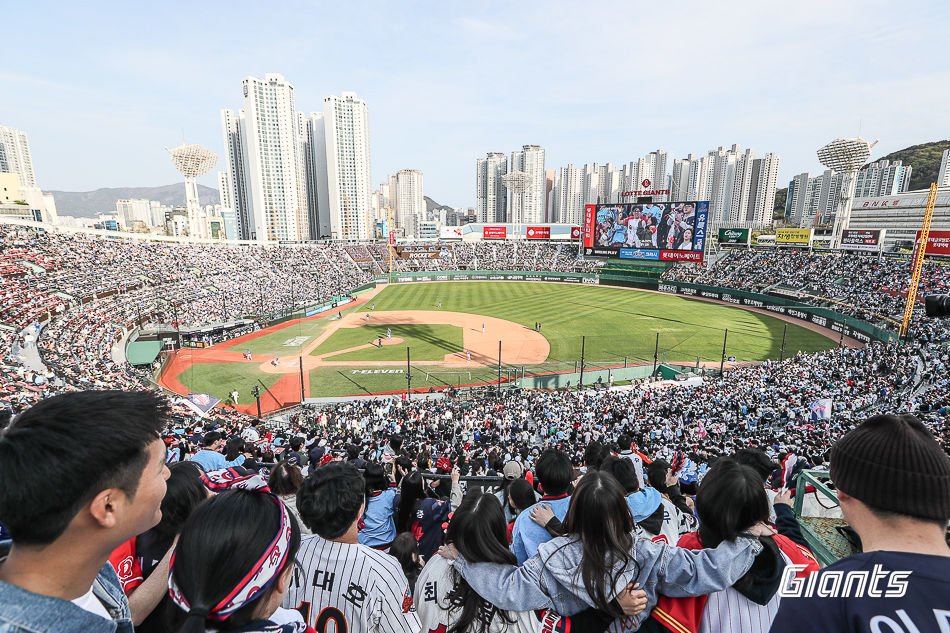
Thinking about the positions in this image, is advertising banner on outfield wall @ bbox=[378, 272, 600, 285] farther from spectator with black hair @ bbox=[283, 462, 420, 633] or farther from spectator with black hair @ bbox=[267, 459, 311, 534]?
spectator with black hair @ bbox=[283, 462, 420, 633]

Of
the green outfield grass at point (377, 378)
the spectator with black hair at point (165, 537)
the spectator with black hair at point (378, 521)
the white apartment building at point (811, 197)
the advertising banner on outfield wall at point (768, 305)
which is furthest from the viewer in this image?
the white apartment building at point (811, 197)

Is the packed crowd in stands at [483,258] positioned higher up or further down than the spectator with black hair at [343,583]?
further down

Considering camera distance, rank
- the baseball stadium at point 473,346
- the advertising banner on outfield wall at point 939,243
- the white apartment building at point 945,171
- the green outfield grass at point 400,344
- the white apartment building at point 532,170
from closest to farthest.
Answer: the baseball stadium at point 473,346, the green outfield grass at point 400,344, the advertising banner on outfield wall at point 939,243, the white apartment building at point 945,171, the white apartment building at point 532,170

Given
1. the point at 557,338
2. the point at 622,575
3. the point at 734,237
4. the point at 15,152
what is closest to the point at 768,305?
the point at 734,237

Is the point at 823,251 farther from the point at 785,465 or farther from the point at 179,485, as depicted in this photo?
the point at 179,485

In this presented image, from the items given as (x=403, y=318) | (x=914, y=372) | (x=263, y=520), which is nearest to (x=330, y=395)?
(x=403, y=318)

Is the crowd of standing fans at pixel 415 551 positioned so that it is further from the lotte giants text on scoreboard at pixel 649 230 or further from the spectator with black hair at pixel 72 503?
the lotte giants text on scoreboard at pixel 649 230

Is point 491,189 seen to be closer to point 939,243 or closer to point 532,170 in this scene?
point 532,170

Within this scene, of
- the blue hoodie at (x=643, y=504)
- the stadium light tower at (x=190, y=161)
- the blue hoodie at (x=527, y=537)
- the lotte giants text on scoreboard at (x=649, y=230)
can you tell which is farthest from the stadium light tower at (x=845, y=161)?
the stadium light tower at (x=190, y=161)
